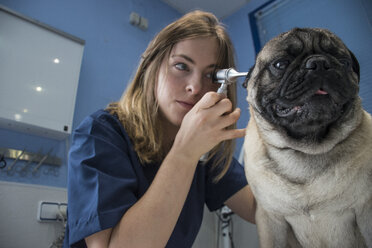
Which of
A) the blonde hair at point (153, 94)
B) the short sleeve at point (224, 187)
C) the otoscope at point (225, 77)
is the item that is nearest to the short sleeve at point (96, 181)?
the blonde hair at point (153, 94)

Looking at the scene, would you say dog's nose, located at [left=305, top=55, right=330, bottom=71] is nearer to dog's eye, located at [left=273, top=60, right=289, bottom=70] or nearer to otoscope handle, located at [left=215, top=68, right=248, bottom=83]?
dog's eye, located at [left=273, top=60, right=289, bottom=70]

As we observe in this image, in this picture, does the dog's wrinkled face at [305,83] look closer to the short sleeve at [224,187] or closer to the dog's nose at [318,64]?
the dog's nose at [318,64]

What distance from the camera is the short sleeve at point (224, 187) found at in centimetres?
114

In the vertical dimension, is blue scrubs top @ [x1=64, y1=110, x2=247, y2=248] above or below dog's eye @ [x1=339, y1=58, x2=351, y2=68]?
below

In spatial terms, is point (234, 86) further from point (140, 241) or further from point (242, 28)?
point (242, 28)

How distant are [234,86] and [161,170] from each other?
0.57m

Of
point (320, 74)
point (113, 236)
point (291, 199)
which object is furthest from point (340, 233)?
point (113, 236)

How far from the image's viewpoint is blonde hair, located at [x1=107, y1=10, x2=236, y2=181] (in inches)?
37.2

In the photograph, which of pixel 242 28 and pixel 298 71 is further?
pixel 242 28

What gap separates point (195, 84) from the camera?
96cm

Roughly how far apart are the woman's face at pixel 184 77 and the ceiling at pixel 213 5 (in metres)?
2.03

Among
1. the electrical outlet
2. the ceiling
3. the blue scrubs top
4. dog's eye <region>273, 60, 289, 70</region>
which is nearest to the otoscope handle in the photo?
dog's eye <region>273, 60, 289, 70</region>

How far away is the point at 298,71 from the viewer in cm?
65

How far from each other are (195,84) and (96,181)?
18.4 inches
